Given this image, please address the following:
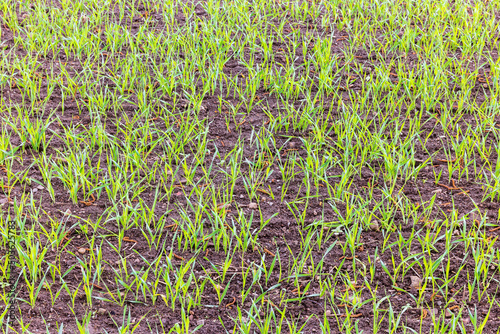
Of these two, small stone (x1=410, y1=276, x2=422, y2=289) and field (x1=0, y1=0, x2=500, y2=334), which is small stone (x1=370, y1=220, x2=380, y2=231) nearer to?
field (x1=0, y1=0, x2=500, y2=334)

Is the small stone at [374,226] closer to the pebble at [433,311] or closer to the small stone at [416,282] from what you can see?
the small stone at [416,282]

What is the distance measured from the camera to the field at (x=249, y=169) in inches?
89.5

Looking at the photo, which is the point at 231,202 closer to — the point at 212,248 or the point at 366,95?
the point at 212,248

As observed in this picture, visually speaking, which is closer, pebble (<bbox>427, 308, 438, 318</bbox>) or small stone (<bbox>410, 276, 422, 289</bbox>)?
pebble (<bbox>427, 308, 438, 318</bbox>)

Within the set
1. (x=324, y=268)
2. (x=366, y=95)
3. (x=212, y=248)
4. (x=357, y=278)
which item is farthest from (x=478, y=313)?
(x=366, y=95)

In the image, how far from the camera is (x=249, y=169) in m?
3.07

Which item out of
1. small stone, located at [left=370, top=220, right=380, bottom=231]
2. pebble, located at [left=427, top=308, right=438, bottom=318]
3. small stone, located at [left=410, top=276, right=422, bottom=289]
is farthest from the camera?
small stone, located at [left=370, top=220, right=380, bottom=231]

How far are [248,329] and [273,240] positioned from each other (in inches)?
23.7

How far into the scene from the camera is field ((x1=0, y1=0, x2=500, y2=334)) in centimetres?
227

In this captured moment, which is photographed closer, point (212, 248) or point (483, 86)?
point (212, 248)

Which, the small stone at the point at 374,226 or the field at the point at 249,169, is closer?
the field at the point at 249,169

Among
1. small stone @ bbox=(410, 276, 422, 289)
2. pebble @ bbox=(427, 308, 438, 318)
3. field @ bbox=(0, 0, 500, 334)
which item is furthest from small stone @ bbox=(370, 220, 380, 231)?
pebble @ bbox=(427, 308, 438, 318)

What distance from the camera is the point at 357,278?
7.88 ft

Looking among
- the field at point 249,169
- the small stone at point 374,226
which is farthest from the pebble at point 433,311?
the small stone at point 374,226
